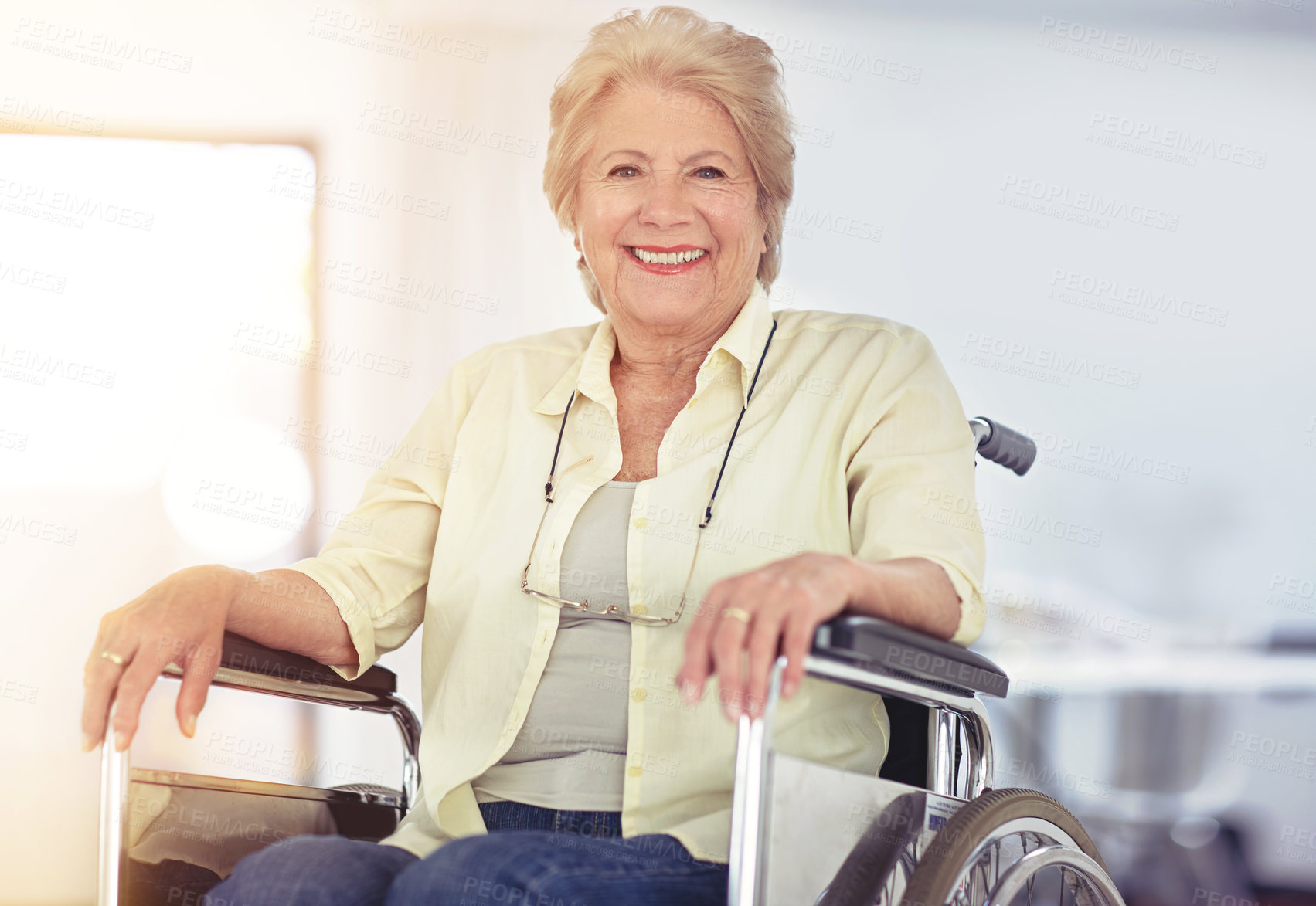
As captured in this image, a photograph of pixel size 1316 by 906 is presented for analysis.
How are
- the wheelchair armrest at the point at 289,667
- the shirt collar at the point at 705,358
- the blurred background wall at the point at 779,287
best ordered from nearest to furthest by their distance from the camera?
the wheelchair armrest at the point at 289,667 < the shirt collar at the point at 705,358 < the blurred background wall at the point at 779,287

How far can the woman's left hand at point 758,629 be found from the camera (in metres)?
0.76

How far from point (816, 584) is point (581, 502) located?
0.48 metres

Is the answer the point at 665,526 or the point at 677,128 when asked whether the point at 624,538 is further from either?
the point at 677,128

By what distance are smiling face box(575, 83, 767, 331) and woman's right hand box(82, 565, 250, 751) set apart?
23.1 inches

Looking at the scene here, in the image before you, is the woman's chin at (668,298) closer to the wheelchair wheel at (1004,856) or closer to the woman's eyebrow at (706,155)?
the woman's eyebrow at (706,155)

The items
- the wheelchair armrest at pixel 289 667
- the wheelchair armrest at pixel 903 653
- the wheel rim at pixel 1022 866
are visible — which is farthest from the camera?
the wheelchair armrest at pixel 289 667

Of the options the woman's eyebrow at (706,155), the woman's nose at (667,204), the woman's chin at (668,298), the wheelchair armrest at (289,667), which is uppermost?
the woman's eyebrow at (706,155)

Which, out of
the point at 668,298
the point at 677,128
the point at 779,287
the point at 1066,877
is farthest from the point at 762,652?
the point at 779,287

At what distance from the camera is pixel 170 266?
2629 mm

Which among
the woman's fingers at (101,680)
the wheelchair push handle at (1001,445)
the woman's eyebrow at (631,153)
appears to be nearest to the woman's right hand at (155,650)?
the woman's fingers at (101,680)

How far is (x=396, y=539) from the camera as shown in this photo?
1.34 m

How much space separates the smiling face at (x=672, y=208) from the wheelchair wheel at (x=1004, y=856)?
66cm

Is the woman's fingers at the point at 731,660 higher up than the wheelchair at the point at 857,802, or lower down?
higher up

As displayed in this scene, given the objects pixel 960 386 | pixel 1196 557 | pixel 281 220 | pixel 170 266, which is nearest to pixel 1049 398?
pixel 960 386
